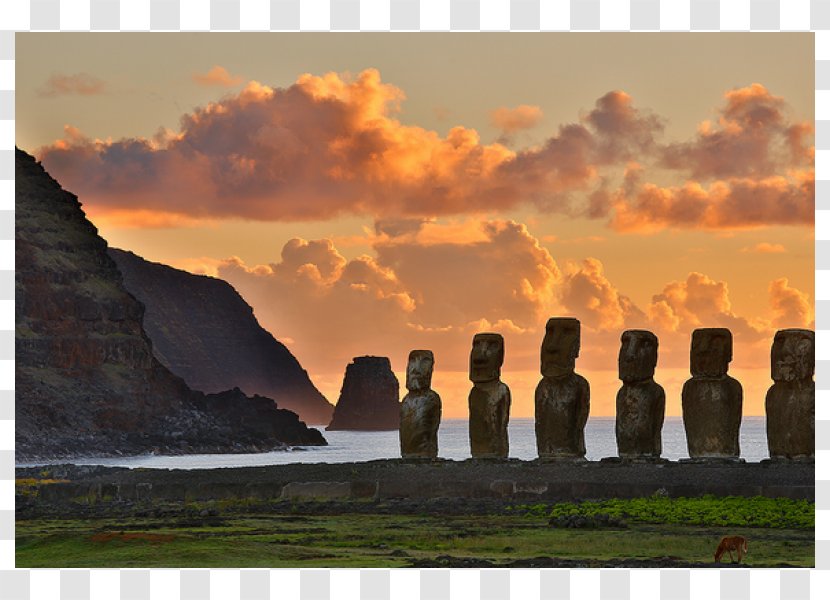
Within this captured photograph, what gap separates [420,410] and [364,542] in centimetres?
1295

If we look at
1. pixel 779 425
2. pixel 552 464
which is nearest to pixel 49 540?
pixel 552 464

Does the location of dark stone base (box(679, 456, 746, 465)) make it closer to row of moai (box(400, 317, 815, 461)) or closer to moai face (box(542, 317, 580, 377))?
row of moai (box(400, 317, 815, 461))

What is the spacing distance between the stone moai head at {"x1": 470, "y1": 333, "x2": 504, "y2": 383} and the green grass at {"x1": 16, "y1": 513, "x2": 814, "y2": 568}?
8.67 m

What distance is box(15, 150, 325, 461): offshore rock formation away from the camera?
127812 mm

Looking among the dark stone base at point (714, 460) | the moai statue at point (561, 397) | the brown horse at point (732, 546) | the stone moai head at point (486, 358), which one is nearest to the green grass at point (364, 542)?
the brown horse at point (732, 546)

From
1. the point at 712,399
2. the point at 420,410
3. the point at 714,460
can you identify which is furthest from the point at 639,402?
the point at 420,410

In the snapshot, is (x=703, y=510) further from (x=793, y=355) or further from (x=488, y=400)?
(x=488, y=400)

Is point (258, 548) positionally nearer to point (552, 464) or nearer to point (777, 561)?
point (777, 561)

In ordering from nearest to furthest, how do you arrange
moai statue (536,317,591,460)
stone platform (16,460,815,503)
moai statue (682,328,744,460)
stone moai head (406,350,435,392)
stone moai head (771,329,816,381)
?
stone platform (16,460,815,503) → stone moai head (771,329,816,381) → moai statue (682,328,744,460) → moai statue (536,317,591,460) → stone moai head (406,350,435,392)

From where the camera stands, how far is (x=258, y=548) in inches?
1093

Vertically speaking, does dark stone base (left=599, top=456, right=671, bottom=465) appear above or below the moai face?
below

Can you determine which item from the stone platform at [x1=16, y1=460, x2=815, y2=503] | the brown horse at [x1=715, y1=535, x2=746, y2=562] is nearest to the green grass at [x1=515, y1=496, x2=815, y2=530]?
the stone platform at [x1=16, y1=460, x2=815, y2=503]

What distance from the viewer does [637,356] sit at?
39250 mm

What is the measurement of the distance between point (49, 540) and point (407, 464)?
13.6m
